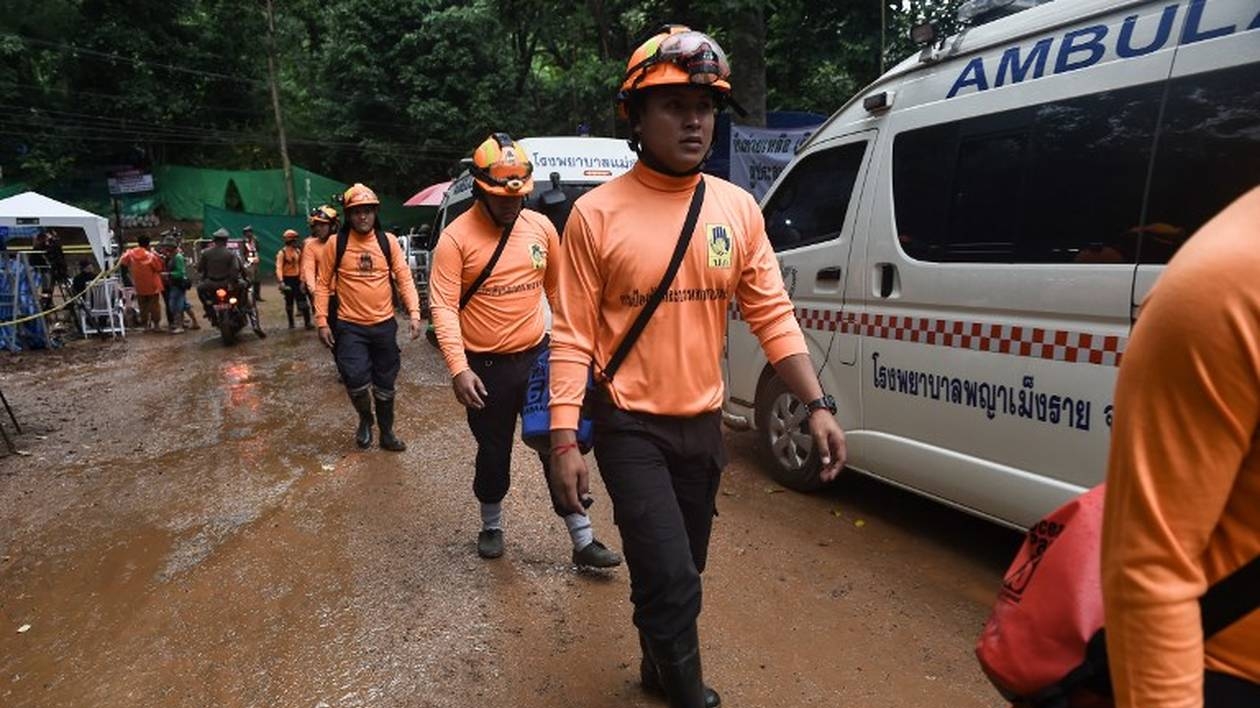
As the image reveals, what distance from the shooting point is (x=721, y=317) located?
2352mm

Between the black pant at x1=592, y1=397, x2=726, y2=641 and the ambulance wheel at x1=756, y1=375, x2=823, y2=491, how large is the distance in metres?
2.20

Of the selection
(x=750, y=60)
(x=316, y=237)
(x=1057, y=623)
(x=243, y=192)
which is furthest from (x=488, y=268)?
(x=243, y=192)

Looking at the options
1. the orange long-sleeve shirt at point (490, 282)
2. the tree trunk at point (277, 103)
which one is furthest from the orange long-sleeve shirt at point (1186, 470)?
the tree trunk at point (277, 103)

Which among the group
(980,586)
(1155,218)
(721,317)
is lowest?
(980,586)

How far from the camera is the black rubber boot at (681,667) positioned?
2.19 m

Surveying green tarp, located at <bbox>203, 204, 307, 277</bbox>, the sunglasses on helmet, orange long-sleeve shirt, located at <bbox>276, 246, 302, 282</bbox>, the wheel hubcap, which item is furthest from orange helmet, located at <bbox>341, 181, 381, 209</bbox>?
green tarp, located at <bbox>203, 204, 307, 277</bbox>

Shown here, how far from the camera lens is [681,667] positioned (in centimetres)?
220

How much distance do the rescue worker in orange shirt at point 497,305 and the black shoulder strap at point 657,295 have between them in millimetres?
1483

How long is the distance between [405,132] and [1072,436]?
24.1m

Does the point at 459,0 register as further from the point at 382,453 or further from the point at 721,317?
the point at 721,317

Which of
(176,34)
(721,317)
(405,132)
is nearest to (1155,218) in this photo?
(721,317)

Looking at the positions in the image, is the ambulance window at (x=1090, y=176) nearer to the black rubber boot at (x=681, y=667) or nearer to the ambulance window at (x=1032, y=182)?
the ambulance window at (x=1032, y=182)

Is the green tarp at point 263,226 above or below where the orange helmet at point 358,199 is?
above

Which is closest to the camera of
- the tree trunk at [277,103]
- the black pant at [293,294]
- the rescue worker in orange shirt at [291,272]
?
the rescue worker in orange shirt at [291,272]
